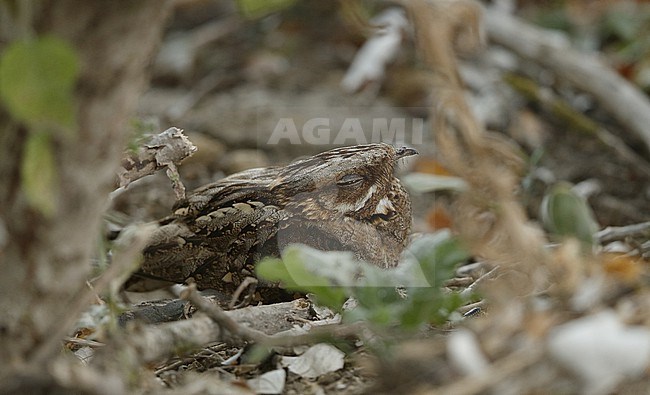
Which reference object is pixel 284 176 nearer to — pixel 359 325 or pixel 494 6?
pixel 359 325

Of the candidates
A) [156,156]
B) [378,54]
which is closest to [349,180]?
[156,156]

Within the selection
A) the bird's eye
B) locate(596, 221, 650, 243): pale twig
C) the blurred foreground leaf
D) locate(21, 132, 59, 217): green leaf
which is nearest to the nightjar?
the bird's eye

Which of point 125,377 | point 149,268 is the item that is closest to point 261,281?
point 149,268

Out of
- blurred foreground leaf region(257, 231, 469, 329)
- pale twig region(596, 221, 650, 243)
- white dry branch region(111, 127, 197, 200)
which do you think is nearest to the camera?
blurred foreground leaf region(257, 231, 469, 329)

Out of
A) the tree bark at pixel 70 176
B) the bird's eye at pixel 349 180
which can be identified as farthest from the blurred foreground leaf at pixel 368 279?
the bird's eye at pixel 349 180

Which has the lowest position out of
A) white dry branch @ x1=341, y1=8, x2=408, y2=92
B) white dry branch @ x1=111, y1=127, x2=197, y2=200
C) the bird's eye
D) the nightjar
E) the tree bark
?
white dry branch @ x1=341, y1=8, x2=408, y2=92

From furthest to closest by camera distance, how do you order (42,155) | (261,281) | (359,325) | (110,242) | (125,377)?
(110,242)
(261,281)
(359,325)
(125,377)
(42,155)

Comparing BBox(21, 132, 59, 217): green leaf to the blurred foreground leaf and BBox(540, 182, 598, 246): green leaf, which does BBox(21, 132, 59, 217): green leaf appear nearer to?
the blurred foreground leaf
